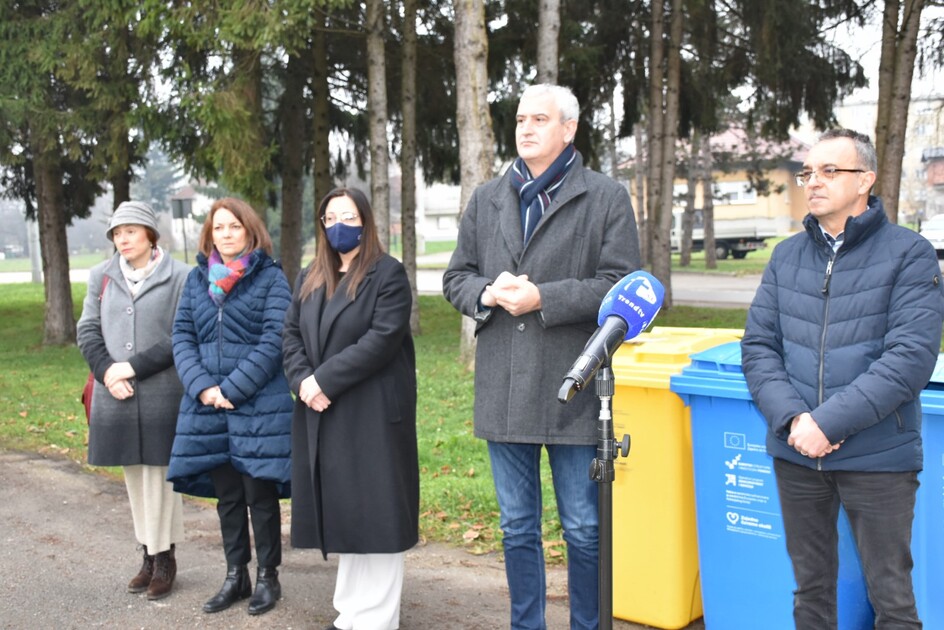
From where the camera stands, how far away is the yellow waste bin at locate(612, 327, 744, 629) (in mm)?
4203

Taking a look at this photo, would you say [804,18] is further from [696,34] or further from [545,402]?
[545,402]

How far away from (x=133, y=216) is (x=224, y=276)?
2.28 ft

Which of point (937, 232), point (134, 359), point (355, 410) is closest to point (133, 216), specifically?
point (134, 359)

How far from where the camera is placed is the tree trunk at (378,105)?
13.4 meters

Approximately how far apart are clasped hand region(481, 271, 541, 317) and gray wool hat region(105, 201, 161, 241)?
7.04ft

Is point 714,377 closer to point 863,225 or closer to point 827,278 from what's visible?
point 827,278

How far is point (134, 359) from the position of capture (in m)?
4.84

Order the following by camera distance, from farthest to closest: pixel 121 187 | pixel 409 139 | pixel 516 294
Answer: pixel 121 187 → pixel 409 139 → pixel 516 294

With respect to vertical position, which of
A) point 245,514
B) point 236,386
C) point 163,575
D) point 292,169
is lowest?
point 163,575

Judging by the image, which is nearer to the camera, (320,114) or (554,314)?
(554,314)

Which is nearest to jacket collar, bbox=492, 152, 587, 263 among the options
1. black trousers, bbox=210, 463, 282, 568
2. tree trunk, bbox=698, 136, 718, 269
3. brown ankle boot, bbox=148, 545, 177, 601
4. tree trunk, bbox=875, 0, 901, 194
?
black trousers, bbox=210, 463, 282, 568

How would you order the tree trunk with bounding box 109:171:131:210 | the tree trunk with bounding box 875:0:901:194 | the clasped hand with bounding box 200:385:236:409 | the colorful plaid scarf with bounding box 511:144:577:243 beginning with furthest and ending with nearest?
the tree trunk with bounding box 109:171:131:210
the tree trunk with bounding box 875:0:901:194
the clasped hand with bounding box 200:385:236:409
the colorful plaid scarf with bounding box 511:144:577:243

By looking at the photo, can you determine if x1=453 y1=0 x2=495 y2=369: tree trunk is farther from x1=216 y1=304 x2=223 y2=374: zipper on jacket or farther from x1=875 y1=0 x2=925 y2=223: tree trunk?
x1=216 y1=304 x2=223 y2=374: zipper on jacket

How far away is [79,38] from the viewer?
13258 mm
